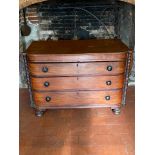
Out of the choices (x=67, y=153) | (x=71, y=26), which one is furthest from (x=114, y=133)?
(x=71, y=26)

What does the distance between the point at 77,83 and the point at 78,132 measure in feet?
1.38

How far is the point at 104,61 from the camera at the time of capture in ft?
6.79

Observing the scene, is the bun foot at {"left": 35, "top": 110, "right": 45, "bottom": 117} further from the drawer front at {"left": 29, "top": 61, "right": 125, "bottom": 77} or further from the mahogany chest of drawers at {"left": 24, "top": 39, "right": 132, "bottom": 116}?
the drawer front at {"left": 29, "top": 61, "right": 125, "bottom": 77}

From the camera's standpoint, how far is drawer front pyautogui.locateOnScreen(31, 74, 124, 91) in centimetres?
212

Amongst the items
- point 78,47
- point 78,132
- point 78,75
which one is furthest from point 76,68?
point 78,132

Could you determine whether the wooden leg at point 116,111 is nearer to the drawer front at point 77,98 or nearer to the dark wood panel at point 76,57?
the drawer front at point 77,98

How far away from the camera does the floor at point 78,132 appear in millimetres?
1745

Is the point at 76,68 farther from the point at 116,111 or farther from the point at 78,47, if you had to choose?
the point at 116,111

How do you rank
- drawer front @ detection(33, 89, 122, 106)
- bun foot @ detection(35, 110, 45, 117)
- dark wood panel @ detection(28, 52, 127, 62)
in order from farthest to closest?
bun foot @ detection(35, 110, 45, 117) < drawer front @ detection(33, 89, 122, 106) < dark wood panel @ detection(28, 52, 127, 62)

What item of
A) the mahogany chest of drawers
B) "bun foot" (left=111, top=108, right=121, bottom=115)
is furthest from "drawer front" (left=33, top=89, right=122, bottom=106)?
"bun foot" (left=111, top=108, right=121, bottom=115)

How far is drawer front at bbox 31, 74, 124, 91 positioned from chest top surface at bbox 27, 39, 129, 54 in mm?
227

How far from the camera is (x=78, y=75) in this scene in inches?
82.7
